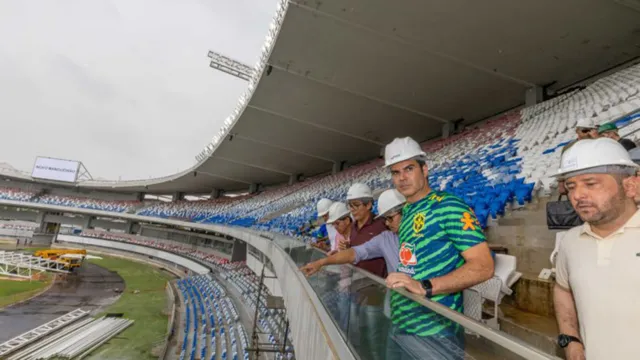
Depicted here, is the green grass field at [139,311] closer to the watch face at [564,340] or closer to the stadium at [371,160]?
the stadium at [371,160]

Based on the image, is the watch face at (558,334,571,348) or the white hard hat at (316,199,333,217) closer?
the watch face at (558,334,571,348)

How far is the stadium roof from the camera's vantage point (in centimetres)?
709

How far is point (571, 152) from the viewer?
4.47ft

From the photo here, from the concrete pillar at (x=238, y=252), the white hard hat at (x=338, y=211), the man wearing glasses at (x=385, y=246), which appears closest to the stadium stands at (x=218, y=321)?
the concrete pillar at (x=238, y=252)

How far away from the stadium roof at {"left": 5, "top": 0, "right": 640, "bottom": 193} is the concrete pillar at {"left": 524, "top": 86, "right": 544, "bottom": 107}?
0.15 m

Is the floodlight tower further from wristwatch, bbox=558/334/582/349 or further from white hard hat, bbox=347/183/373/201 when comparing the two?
wristwatch, bbox=558/334/582/349

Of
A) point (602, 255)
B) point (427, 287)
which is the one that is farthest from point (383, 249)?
point (602, 255)

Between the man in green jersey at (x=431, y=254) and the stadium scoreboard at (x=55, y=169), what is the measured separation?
Result: 4491cm

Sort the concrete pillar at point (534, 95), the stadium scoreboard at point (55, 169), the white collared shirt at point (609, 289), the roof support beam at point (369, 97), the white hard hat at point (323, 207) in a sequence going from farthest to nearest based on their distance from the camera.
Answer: the stadium scoreboard at point (55, 169)
the roof support beam at point (369, 97)
the concrete pillar at point (534, 95)
the white hard hat at point (323, 207)
the white collared shirt at point (609, 289)

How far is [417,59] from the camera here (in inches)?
352

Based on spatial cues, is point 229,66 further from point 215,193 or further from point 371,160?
point 371,160

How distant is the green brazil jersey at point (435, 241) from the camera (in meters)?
1.45

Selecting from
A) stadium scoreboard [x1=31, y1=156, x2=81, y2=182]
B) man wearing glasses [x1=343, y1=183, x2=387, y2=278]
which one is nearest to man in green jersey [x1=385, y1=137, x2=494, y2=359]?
man wearing glasses [x1=343, y1=183, x2=387, y2=278]

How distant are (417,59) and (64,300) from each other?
1868 cm
